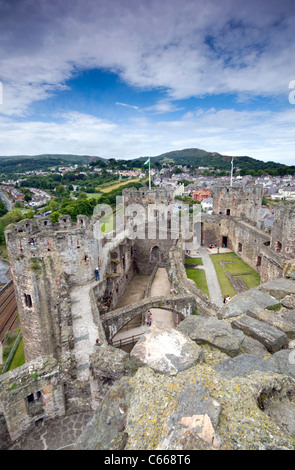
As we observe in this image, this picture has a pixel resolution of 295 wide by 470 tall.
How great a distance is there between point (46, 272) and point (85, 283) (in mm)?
2459

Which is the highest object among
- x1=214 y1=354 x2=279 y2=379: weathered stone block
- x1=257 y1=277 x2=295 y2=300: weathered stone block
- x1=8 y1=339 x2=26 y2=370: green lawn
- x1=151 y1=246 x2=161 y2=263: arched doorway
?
x1=214 y1=354 x2=279 y2=379: weathered stone block

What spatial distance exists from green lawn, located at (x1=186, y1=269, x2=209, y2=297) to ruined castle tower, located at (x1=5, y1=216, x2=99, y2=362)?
33.4ft

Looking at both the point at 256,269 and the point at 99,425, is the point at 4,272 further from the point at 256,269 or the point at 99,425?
the point at 99,425

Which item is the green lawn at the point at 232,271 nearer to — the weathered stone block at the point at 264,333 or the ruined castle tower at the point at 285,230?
the ruined castle tower at the point at 285,230

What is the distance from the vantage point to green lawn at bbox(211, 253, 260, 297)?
2212cm

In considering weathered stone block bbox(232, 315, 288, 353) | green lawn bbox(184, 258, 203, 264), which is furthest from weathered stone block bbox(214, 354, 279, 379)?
green lawn bbox(184, 258, 203, 264)

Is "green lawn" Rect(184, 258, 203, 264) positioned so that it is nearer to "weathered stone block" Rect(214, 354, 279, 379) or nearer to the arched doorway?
the arched doorway

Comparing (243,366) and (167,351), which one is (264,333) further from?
(167,351)

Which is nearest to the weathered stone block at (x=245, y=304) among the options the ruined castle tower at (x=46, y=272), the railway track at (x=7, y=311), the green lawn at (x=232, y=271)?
the ruined castle tower at (x=46, y=272)

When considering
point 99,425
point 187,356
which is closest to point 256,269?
point 187,356

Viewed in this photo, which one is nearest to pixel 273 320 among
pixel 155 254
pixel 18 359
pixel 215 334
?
pixel 215 334

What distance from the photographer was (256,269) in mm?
25938

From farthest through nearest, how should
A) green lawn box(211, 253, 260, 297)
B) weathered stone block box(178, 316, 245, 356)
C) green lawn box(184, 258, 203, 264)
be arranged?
green lawn box(184, 258, 203, 264)
green lawn box(211, 253, 260, 297)
weathered stone block box(178, 316, 245, 356)

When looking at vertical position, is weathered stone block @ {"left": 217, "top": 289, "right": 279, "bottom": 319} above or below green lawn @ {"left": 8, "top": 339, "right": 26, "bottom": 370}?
above
